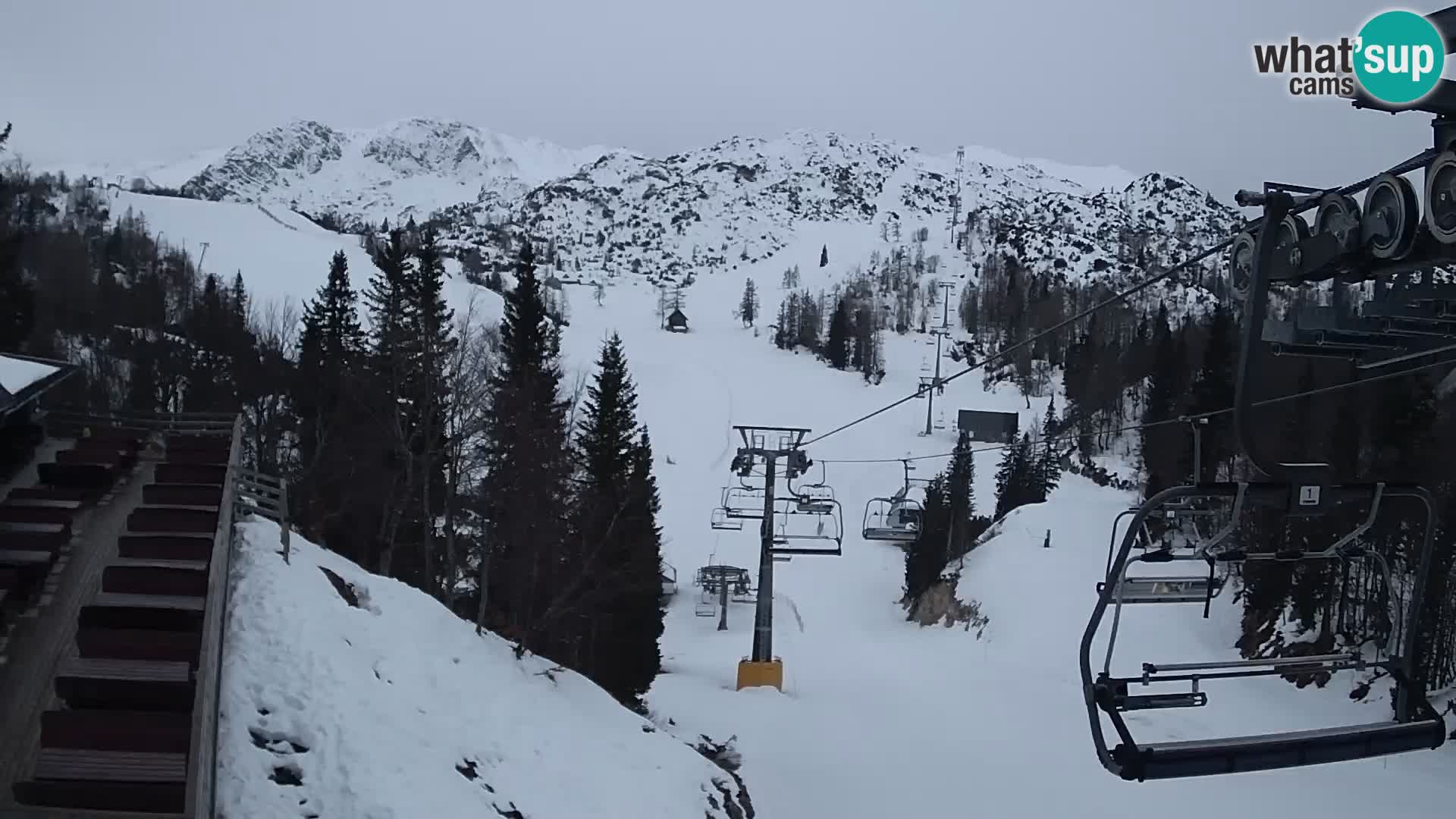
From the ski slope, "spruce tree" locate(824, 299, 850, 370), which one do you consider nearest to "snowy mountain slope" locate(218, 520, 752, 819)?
the ski slope

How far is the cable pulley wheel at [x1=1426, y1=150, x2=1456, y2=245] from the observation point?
4.32 metres

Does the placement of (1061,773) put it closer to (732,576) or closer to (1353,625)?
(1353,625)

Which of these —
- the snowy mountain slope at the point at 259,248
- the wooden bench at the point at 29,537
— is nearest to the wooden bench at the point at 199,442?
the wooden bench at the point at 29,537

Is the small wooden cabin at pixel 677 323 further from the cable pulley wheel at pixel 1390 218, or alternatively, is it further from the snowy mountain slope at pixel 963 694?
the cable pulley wheel at pixel 1390 218

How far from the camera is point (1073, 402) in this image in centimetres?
8500

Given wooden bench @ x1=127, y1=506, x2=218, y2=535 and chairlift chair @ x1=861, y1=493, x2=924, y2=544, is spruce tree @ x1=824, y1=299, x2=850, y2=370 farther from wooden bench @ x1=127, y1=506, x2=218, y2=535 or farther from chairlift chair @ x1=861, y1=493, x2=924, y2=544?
wooden bench @ x1=127, y1=506, x2=218, y2=535

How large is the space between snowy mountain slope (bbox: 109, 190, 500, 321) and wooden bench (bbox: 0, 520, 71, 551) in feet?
221

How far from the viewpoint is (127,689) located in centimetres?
688

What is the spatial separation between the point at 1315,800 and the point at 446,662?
1706cm

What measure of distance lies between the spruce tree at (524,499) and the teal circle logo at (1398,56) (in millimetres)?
15183

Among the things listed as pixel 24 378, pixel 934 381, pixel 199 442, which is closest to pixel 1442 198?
pixel 199 442

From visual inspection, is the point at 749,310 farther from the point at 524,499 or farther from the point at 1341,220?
the point at 1341,220

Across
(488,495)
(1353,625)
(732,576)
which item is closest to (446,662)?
(488,495)

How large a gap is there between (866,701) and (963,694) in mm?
3888
